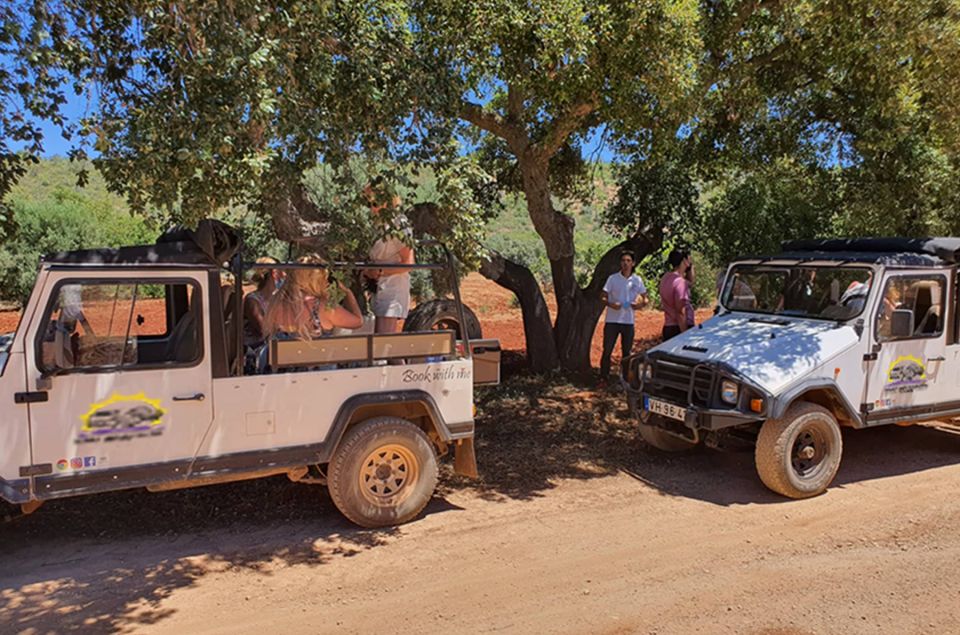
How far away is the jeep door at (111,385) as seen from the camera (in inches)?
172

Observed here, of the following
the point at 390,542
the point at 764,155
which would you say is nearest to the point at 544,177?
the point at 764,155

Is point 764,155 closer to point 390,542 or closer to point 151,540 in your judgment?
point 390,542

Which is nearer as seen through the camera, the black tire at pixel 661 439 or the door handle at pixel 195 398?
the door handle at pixel 195 398

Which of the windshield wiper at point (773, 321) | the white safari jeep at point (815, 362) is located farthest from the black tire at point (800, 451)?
the windshield wiper at point (773, 321)

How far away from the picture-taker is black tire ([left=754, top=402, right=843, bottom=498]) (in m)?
6.07

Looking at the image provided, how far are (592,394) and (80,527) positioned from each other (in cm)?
643

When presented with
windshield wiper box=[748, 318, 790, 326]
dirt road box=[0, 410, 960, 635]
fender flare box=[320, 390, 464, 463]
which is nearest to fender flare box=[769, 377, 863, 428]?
dirt road box=[0, 410, 960, 635]

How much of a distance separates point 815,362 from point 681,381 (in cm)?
115

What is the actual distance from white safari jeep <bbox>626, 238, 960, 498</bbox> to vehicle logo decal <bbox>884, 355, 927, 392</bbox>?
0.01 m

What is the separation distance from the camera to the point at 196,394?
4754mm

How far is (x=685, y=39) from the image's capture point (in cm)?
732

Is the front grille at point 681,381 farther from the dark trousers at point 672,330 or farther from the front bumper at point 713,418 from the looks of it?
the dark trousers at point 672,330

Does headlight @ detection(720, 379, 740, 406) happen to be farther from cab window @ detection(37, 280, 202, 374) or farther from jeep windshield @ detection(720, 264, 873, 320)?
cab window @ detection(37, 280, 202, 374)

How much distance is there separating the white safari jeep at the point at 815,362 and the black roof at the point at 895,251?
1 cm
